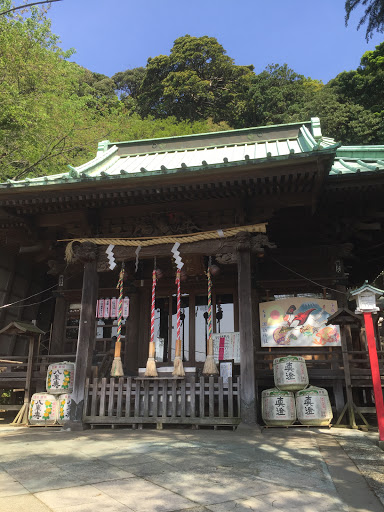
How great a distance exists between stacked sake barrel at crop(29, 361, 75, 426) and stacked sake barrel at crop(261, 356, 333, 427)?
4413 mm

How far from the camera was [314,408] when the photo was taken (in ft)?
25.0

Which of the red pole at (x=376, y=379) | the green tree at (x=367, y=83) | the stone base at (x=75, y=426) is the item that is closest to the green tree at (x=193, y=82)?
the green tree at (x=367, y=83)

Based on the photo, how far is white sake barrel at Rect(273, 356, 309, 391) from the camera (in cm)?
788

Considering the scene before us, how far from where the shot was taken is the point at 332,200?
8.85m

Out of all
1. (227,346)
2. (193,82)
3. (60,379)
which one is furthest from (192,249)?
(193,82)

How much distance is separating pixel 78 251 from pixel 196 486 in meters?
6.57

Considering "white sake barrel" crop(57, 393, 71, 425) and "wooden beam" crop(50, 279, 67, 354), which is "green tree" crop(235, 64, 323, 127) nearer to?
"wooden beam" crop(50, 279, 67, 354)

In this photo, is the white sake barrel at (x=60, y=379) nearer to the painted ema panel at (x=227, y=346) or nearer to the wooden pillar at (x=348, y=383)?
Result: the painted ema panel at (x=227, y=346)

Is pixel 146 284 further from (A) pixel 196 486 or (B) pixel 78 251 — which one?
(A) pixel 196 486

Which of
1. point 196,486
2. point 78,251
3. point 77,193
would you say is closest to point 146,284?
point 78,251

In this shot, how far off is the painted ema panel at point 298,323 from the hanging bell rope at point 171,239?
2726 mm

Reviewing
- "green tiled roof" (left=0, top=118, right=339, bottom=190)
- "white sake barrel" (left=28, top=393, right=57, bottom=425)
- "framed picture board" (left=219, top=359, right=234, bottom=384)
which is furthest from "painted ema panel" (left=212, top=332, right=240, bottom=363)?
"green tiled roof" (left=0, top=118, right=339, bottom=190)

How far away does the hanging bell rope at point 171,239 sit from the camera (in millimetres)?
8508

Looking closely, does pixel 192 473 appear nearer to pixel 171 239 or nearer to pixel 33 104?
pixel 171 239
